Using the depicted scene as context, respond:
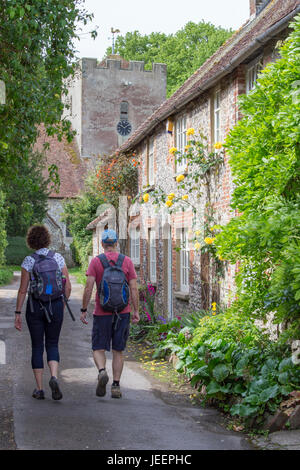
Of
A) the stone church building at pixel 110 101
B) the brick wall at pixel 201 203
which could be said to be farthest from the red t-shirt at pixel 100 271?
the stone church building at pixel 110 101

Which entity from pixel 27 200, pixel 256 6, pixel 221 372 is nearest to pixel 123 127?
pixel 27 200

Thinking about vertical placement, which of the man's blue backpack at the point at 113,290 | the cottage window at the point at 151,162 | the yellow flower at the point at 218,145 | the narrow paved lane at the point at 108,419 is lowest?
the narrow paved lane at the point at 108,419

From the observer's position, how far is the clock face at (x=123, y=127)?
41.1 meters

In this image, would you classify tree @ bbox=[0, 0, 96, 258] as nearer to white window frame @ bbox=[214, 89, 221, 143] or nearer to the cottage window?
white window frame @ bbox=[214, 89, 221, 143]

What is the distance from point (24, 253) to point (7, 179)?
3189 cm

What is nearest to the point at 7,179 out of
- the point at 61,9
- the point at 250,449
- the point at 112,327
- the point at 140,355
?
the point at 61,9

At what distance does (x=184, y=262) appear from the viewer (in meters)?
13.6

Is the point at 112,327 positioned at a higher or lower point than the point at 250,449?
higher

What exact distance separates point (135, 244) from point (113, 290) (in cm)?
1265

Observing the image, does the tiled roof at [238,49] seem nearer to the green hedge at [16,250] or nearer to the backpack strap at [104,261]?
the backpack strap at [104,261]

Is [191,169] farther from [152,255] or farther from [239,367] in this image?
[239,367]

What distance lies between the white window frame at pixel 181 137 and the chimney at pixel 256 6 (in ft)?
10.5

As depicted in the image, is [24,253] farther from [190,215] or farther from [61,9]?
[61,9]

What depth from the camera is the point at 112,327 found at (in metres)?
7.16
